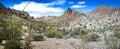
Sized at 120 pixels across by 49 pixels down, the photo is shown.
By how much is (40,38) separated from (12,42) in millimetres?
11906

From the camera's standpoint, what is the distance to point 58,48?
23.1 metres

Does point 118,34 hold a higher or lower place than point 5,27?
lower

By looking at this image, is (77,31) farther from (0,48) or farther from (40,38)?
(0,48)

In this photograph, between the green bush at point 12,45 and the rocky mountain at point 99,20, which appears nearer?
the green bush at point 12,45

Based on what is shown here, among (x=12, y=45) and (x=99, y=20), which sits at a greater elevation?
(x=12, y=45)

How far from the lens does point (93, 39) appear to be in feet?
101

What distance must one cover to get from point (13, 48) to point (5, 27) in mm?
7081

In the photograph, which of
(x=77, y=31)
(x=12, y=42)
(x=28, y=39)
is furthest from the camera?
(x=77, y=31)

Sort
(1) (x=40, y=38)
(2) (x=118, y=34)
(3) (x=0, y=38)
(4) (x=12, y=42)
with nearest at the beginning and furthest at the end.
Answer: (4) (x=12, y=42) → (3) (x=0, y=38) → (2) (x=118, y=34) → (1) (x=40, y=38)

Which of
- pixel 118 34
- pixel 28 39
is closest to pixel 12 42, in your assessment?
pixel 28 39

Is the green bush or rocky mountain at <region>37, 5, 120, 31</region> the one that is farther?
rocky mountain at <region>37, 5, 120, 31</region>

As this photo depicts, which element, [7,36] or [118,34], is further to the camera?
[118,34]

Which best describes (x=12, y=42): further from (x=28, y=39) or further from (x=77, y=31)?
(x=77, y=31)

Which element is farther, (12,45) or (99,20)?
(99,20)
